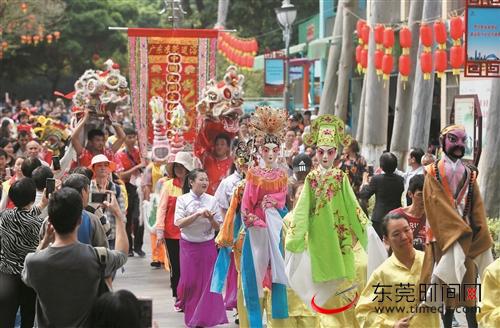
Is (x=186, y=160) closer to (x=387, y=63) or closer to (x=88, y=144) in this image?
(x=88, y=144)

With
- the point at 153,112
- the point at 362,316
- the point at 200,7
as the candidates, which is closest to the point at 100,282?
the point at 362,316

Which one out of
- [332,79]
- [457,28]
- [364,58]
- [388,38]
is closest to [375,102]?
[388,38]

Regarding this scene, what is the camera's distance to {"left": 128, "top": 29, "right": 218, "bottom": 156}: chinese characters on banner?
673 inches

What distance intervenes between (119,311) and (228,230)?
18.3 ft

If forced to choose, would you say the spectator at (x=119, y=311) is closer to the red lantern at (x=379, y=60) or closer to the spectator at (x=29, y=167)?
the spectator at (x=29, y=167)

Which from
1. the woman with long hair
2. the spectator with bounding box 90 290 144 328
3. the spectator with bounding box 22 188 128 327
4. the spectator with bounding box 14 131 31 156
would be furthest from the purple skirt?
the spectator with bounding box 14 131 31 156

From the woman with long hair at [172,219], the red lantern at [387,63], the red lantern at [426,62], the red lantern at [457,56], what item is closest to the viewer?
the woman with long hair at [172,219]

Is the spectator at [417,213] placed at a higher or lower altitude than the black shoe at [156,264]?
higher

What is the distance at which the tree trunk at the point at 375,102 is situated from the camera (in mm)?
22406

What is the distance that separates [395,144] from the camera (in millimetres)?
21953

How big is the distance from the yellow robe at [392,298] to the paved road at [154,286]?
491cm

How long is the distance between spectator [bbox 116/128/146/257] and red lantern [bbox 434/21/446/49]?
17.5 ft

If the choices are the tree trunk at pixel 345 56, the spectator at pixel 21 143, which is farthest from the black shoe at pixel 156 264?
the tree trunk at pixel 345 56

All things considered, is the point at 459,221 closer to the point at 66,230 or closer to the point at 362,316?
the point at 362,316
